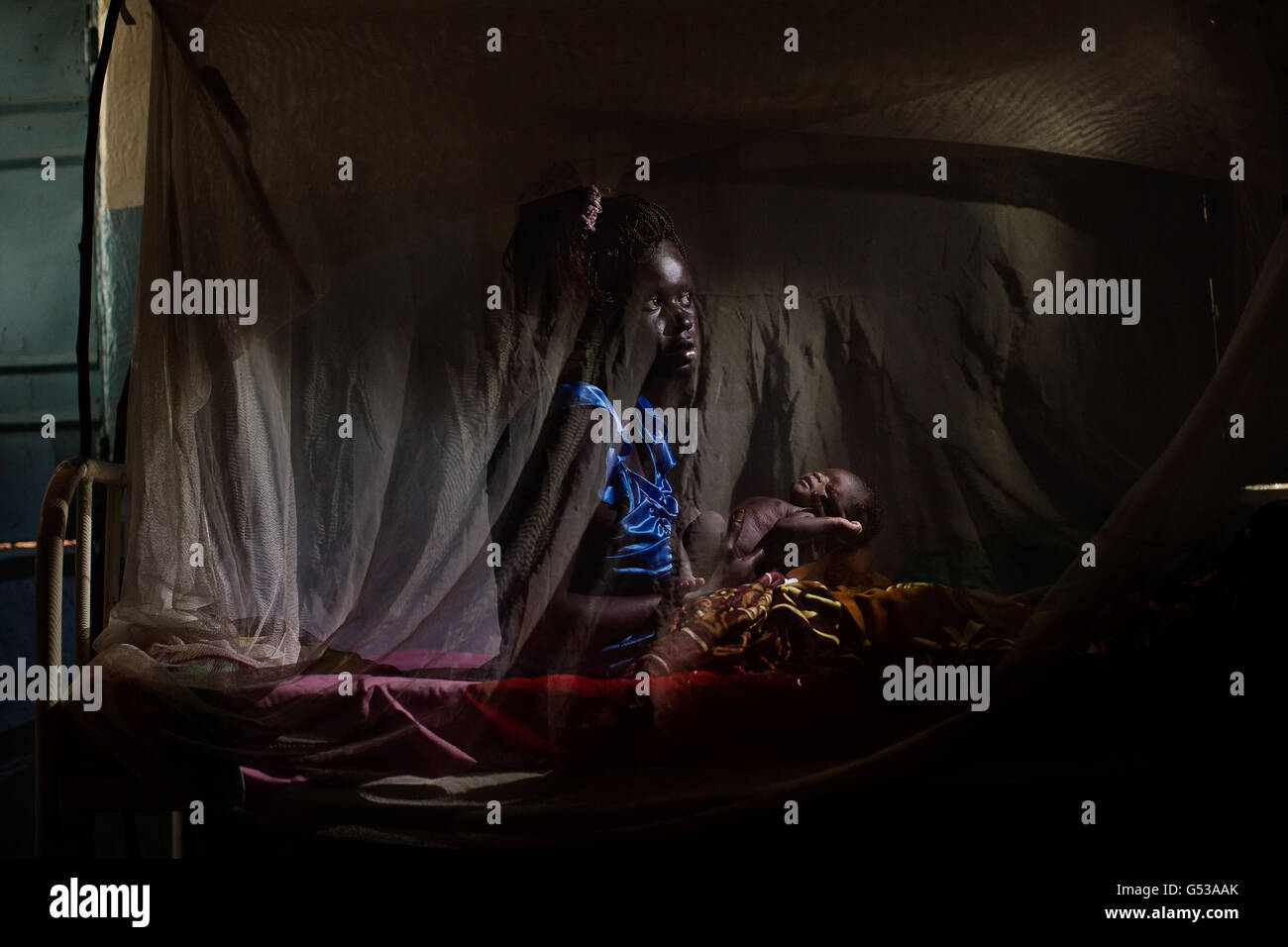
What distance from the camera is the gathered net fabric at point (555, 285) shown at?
1633mm

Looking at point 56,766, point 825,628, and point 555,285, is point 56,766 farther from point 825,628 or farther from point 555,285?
point 825,628

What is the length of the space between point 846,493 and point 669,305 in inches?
20.3

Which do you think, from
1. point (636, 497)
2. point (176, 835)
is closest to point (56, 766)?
point (176, 835)

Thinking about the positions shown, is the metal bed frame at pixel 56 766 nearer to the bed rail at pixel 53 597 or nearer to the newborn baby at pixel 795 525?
the bed rail at pixel 53 597

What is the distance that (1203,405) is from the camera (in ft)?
4.92

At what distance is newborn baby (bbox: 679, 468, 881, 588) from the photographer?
5.61 feet

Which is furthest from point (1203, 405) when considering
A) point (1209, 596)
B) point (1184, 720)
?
point (1184, 720)

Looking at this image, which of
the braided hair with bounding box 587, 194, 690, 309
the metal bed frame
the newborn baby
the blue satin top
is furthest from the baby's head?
the metal bed frame

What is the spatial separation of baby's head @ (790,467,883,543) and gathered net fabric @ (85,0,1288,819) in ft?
0.12

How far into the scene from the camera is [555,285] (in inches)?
67.2

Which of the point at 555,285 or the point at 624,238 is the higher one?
the point at 624,238

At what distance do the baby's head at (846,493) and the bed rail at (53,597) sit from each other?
1370 mm

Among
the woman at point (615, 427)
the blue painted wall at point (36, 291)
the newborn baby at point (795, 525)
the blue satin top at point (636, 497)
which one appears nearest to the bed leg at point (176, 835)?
the blue painted wall at point (36, 291)
